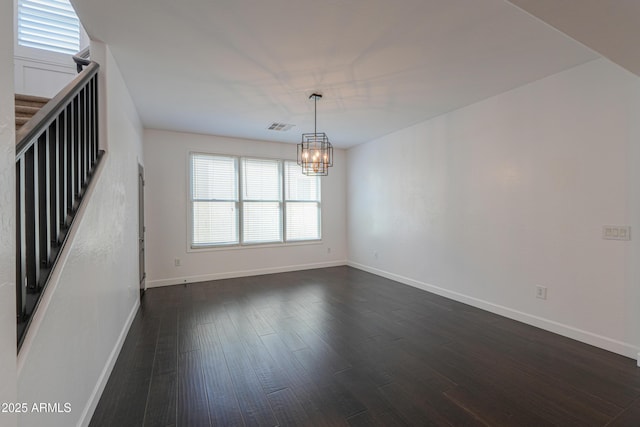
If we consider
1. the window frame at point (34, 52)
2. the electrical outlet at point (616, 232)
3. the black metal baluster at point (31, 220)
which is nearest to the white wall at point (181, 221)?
the window frame at point (34, 52)

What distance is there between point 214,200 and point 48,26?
3.14m

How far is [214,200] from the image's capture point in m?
5.36

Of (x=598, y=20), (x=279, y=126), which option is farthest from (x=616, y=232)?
(x=279, y=126)

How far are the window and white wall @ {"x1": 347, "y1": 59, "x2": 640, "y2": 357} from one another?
2.39 meters

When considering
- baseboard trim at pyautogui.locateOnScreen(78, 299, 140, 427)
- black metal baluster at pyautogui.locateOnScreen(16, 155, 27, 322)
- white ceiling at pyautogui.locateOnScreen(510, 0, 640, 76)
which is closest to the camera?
black metal baluster at pyautogui.locateOnScreen(16, 155, 27, 322)

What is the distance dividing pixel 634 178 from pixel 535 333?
5.77 feet

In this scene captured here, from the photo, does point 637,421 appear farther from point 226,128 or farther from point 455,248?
point 226,128

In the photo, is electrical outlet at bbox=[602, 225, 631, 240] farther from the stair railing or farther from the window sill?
the window sill

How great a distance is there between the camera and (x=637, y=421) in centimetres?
175

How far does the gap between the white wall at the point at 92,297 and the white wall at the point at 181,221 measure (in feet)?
5.01

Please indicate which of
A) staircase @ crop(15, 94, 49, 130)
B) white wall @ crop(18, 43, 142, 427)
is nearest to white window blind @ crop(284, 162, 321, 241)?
white wall @ crop(18, 43, 142, 427)

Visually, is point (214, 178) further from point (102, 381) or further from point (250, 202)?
point (102, 381)

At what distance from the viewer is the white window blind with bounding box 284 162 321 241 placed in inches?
241

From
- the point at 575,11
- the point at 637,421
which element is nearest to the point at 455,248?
the point at 637,421
